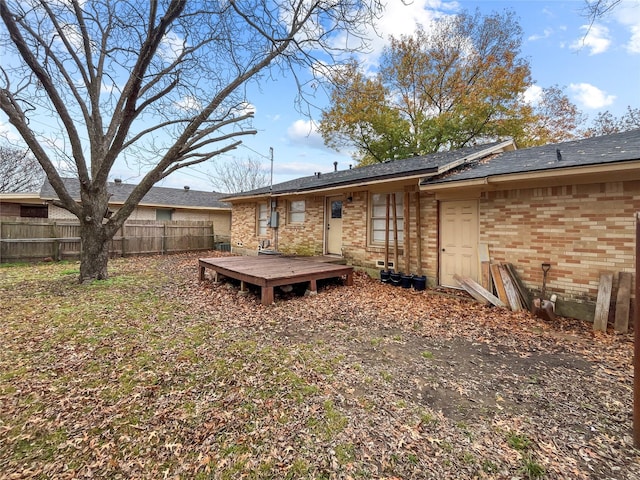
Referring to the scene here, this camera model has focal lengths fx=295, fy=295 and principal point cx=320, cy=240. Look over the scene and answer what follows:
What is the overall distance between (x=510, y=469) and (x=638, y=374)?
4.06ft

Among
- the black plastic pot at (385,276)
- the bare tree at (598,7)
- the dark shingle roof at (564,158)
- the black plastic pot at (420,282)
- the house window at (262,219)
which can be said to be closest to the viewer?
the bare tree at (598,7)

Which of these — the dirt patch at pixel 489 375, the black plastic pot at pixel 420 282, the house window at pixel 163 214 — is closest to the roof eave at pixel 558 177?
the black plastic pot at pixel 420 282

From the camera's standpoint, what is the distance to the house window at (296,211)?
1106 cm

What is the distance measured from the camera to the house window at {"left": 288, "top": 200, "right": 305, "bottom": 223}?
36.3ft

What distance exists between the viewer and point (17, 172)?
2067 centimetres

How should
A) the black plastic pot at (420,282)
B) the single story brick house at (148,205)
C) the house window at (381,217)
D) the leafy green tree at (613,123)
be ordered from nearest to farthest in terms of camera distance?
1. the black plastic pot at (420,282)
2. the house window at (381,217)
3. the single story brick house at (148,205)
4. the leafy green tree at (613,123)

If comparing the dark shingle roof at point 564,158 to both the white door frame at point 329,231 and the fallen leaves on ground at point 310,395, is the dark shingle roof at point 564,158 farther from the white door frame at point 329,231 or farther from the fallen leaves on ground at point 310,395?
the white door frame at point 329,231

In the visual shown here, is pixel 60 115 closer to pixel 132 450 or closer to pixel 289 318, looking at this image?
pixel 289 318

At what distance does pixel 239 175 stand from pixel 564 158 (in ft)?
92.6

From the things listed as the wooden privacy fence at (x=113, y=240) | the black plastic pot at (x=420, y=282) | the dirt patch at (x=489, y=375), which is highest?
the wooden privacy fence at (x=113, y=240)

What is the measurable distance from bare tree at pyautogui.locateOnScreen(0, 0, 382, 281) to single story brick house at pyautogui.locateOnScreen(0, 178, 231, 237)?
6.32 meters

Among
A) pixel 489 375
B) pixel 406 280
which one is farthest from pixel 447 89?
pixel 489 375

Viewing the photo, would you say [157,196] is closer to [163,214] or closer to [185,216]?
[163,214]

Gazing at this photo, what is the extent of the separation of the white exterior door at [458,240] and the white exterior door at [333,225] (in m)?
3.44
